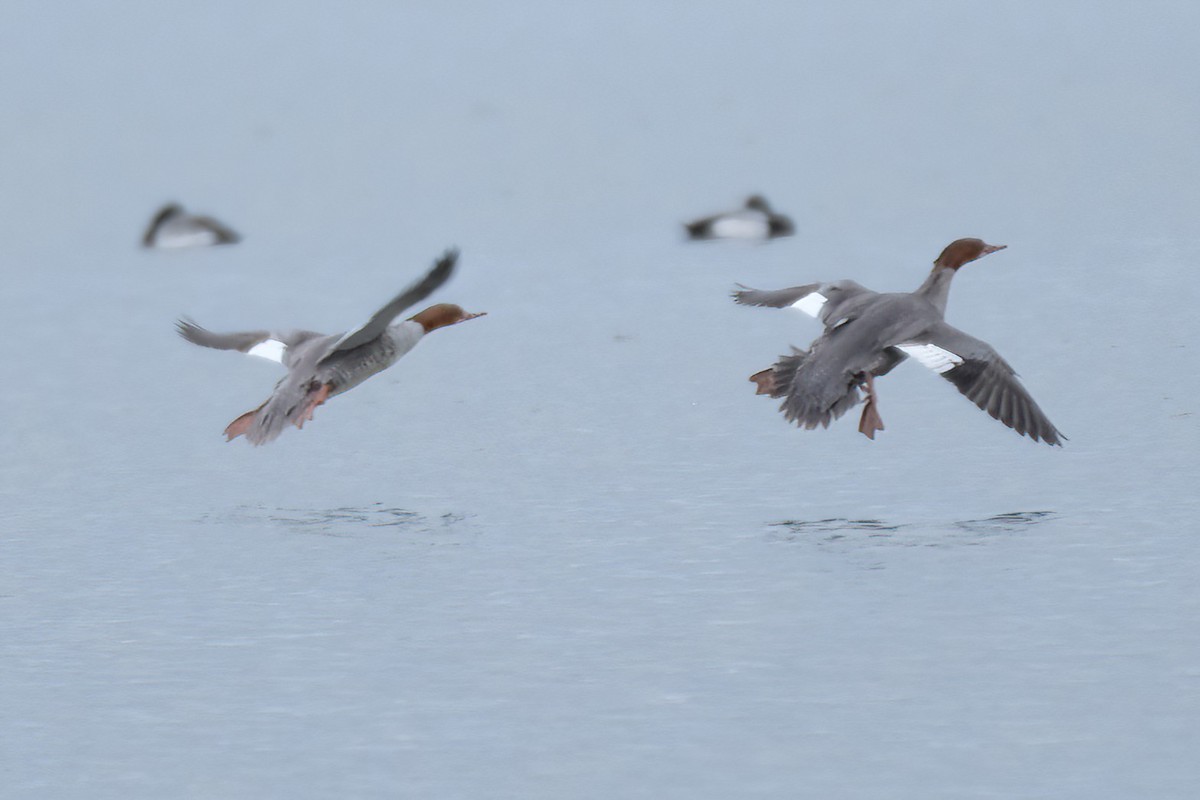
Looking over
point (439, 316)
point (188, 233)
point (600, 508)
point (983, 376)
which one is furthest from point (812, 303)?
point (188, 233)

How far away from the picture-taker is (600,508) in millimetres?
7980

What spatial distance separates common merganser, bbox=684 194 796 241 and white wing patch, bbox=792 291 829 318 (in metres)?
7.06

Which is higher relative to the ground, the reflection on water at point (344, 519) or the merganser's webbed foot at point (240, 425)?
the merganser's webbed foot at point (240, 425)

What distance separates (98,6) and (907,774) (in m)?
48.0

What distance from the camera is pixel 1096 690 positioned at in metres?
5.59

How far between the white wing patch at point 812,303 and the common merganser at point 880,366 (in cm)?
32

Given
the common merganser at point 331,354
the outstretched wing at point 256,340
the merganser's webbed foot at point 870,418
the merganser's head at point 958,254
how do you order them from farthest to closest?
the outstretched wing at point 256,340 → the merganser's head at point 958,254 → the merganser's webbed foot at point 870,418 → the common merganser at point 331,354

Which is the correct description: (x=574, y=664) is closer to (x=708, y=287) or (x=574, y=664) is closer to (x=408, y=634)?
(x=408, y=634)

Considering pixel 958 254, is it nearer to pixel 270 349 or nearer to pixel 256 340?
pixel 270 349

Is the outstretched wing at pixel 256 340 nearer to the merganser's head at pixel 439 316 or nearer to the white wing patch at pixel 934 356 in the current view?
the merganser's head at pixel 439 316

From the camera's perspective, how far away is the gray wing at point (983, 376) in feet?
26.2

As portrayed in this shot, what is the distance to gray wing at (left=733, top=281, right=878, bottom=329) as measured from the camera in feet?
28.7

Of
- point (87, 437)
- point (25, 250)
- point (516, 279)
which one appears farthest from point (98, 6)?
point (87, 437)

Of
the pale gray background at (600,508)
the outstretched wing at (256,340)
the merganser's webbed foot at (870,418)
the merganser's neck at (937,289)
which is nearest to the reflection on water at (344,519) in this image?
the pale gray background at (600,508)
